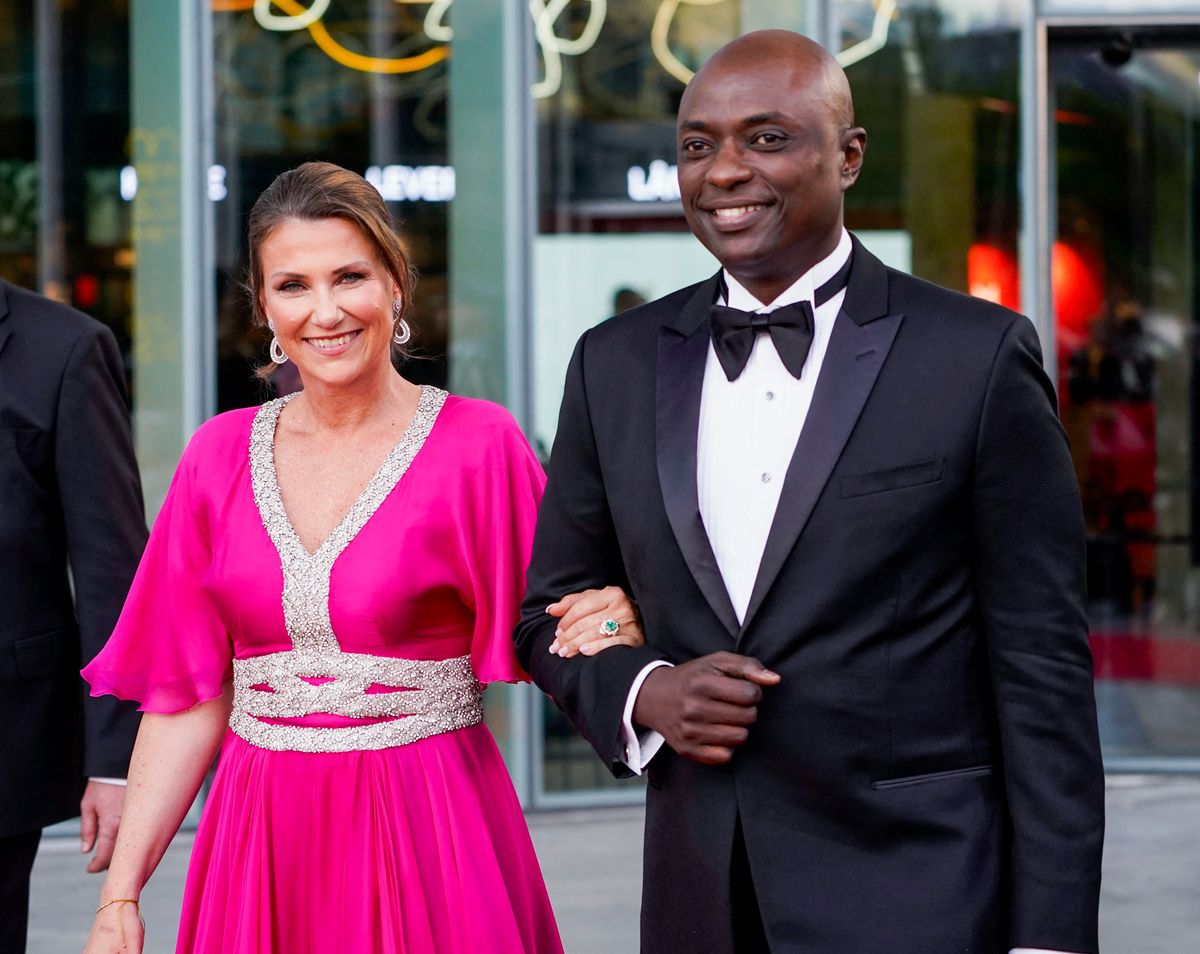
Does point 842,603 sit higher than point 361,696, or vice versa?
point 842,603

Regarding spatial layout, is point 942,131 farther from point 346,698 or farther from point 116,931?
point 116,931

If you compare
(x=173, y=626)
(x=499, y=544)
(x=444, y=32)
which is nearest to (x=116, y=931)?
(x=173, y=626)

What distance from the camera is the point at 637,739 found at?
2.02 metres

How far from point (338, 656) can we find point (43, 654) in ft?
2.22

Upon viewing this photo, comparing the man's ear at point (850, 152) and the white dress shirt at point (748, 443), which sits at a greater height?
the man's ear at point (850, 152)

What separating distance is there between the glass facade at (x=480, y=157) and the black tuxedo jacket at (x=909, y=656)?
390 centimetres

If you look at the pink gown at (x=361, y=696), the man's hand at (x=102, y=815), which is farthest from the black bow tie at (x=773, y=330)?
the man's hand at (x=102, y=815)

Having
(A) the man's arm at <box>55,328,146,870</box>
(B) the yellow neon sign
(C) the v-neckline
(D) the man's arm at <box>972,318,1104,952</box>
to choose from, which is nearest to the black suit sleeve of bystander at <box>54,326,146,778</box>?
(A) the man's arm at <box>55,328,146,870</box>

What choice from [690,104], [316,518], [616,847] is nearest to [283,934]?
[316,518]

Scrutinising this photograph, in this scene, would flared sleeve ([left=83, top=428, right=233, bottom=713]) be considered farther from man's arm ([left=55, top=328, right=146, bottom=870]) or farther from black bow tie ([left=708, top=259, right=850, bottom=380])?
black bow tie ([left=708, top=259, right=850, bottom=380])

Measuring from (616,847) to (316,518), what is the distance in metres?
3.42

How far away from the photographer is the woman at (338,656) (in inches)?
96.1

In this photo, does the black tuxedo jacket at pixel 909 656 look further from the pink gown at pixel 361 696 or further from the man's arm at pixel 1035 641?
the pink gown at pixel 361 696

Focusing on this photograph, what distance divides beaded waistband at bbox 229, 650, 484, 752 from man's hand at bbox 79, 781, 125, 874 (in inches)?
17.2
